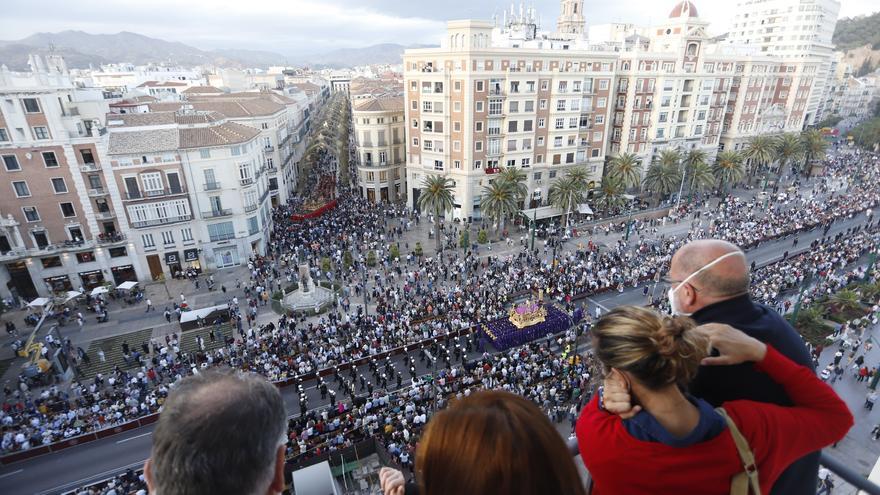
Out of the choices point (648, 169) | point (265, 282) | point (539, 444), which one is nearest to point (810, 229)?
point (648, 169)

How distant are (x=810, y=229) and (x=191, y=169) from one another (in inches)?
2439

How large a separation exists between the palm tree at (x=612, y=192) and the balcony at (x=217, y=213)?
131 ft

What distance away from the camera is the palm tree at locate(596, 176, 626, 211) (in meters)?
51.2

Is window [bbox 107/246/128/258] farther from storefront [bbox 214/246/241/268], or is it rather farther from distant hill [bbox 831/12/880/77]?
distant hill [bbox 831/12/880/77]

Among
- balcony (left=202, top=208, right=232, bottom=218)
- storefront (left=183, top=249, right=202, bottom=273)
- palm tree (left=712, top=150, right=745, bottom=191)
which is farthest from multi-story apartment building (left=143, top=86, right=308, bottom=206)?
palm tree (left=712, top=150, right=745, bottom=191)

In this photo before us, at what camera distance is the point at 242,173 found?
40625 millimetres

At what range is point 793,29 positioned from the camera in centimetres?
10331

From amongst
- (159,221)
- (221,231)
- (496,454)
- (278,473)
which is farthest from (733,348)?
(159,221)

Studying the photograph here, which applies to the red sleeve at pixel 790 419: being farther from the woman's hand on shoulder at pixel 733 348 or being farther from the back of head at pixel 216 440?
the back of head at pixel 216 440

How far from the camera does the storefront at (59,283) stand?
37312mm

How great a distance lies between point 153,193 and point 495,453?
4398cm

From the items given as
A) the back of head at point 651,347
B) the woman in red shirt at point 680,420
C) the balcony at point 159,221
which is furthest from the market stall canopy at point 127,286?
the back of head at point 651,347

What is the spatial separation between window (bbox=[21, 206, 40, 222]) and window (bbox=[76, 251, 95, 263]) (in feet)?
12.9

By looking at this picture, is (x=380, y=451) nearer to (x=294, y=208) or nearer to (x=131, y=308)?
(x=131, y=308)
